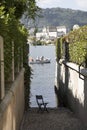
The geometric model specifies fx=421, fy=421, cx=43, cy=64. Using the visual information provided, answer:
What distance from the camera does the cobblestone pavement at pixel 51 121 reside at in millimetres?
13383

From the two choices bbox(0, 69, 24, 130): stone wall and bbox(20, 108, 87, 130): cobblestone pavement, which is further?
bbox(20, 108, 87, 130): cobblestone pavement

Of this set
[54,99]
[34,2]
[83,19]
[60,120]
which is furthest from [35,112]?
[83,19]

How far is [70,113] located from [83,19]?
600 ft

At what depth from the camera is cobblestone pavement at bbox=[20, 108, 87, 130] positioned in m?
13.4

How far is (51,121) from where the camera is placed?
14.7m

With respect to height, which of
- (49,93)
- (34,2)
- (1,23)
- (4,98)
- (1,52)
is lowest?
(49,93)

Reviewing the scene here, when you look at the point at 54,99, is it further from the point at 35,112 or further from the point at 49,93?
the point at 35,112

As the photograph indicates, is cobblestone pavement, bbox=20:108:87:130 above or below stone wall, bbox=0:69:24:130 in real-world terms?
below

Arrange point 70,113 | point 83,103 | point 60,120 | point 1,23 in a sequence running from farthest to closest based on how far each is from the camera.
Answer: point 70,113 < point 60,120 < point 83,103 < point 1,23

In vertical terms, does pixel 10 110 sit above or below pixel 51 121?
above

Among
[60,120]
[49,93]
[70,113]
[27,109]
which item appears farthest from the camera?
[49,93]

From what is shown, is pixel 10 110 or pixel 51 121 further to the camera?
pixel 51 121

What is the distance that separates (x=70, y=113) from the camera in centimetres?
1656

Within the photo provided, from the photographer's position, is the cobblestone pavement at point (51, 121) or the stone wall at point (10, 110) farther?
the cobblestone pavement at point (51, 121)
